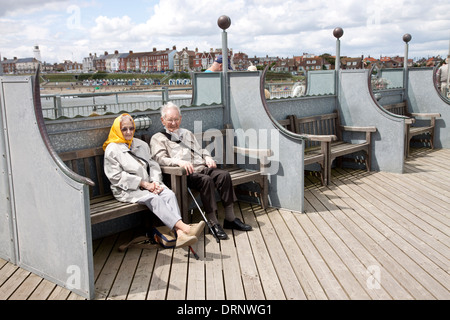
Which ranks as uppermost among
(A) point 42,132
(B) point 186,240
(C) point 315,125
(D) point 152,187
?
(A) point 42,132

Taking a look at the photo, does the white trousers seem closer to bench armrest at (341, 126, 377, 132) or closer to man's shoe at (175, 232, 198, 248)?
man's shoe at (175, 232, 198, 248)

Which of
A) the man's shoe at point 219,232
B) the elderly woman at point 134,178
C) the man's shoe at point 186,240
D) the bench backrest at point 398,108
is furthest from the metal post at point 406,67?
the man's shoe at point 186,240

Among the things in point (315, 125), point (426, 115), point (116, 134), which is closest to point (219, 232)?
point (116, 134)

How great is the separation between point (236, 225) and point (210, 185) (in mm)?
503

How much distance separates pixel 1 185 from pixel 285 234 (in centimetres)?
236

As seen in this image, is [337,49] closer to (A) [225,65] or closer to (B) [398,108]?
(B) [398,108]

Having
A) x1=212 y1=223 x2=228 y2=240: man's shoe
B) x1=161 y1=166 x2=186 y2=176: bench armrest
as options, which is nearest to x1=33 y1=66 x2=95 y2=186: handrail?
x1=161 y1=166 x2=186 y2=176: bench armrest

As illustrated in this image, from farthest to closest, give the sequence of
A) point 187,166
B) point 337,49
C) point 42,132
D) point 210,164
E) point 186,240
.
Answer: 1. point 337,49
2. point 210,164
3. point 187,166
4. point 186,240
5. point 42,132

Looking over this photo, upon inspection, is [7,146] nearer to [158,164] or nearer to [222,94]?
[158,164]

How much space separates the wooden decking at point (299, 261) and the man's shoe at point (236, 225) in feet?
0.26

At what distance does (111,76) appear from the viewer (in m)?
92.1

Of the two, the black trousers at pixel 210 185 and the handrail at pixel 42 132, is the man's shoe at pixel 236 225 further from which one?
the handrail at pixel 42 132

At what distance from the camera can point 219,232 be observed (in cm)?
417

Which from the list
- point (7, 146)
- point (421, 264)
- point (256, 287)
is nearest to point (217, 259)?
point (256, 287)
